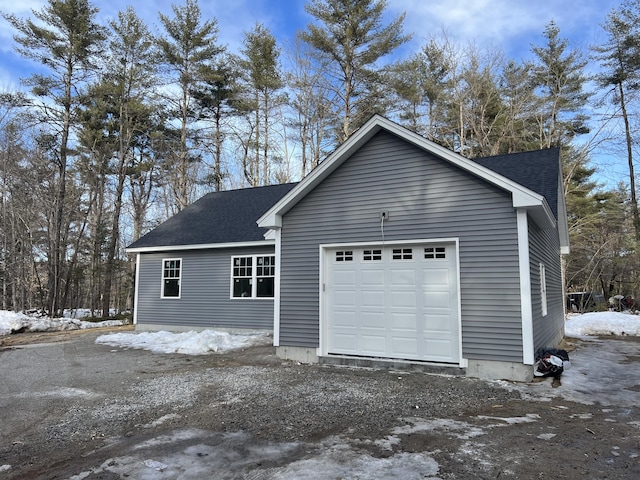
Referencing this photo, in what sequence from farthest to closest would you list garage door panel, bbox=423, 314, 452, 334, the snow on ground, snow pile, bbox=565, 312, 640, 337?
snow pile, bbox=565, 312, 640, 337
garage door panel, bbox=423, 314, 452, 334
the snow on ground

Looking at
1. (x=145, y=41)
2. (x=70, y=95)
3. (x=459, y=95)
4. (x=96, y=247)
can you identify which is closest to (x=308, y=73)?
(x=459, y=95)

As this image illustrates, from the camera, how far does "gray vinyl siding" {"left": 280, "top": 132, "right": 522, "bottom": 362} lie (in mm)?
6406

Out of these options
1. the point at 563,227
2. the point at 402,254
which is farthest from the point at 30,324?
the point at 563,227

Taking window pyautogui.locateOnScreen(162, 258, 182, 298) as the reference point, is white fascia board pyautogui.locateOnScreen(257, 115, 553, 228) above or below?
above

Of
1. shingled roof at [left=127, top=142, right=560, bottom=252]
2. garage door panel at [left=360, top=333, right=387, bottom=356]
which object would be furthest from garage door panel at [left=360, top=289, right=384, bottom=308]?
shingled roof at [left=127, top=142, right=560, bottom=252]

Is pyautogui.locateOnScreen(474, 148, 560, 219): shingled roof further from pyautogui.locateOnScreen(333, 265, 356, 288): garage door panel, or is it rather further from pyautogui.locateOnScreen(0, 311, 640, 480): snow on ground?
pyautogui.locateOnScreen(333, 265, 356, 288): garage door panel

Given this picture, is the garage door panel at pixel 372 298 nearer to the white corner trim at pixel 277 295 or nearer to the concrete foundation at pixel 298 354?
the concrete foundation at pixel 298 354

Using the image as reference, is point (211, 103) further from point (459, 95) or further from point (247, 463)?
point (247, 463)

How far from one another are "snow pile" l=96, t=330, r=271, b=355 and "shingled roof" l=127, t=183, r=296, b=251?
9.48 feet

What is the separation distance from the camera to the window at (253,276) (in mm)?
11938

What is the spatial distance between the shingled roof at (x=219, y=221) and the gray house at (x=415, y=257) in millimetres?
4208

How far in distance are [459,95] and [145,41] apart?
16.4 m

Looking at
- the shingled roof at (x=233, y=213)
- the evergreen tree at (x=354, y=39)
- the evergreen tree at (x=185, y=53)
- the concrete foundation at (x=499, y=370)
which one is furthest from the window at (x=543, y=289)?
the evergreen tree at (x=185, y=53)

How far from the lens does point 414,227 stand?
7.16 m
